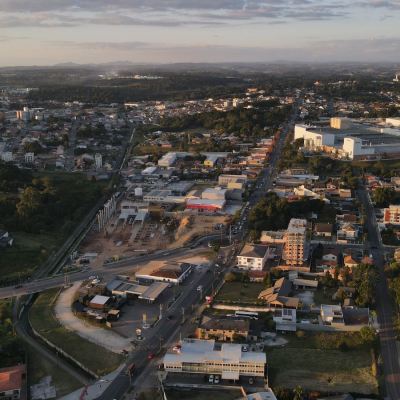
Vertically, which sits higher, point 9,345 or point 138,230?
point 9,345

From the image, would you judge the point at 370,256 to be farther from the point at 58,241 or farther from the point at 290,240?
the point at 58,241

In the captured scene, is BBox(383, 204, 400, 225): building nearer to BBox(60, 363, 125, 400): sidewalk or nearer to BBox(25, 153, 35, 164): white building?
BBox(60, 363, 125, 400): sidewalk

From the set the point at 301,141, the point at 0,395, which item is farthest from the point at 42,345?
the point at 301,141

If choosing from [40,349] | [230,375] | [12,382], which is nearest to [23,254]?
[40,349]

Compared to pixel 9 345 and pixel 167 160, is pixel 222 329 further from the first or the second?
pixel 167 160

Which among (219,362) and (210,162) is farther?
(210,162)

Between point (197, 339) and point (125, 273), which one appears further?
point (125, 273)

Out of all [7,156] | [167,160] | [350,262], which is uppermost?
[7,156]
